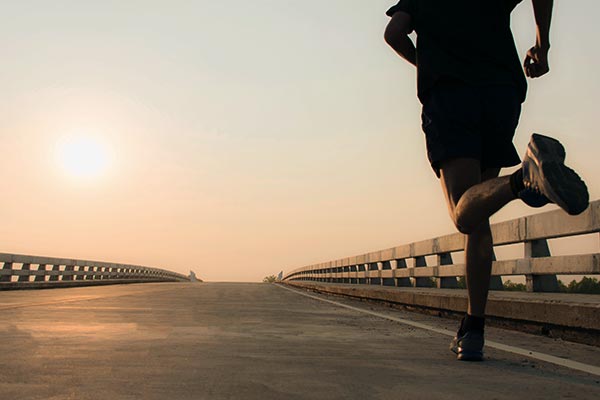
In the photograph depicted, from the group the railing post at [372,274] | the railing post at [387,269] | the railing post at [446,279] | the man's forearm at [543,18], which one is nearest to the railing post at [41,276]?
the railing post at [372,274]

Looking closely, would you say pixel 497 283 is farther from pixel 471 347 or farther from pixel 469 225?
pixel 469 225

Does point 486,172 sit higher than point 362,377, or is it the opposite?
point 486,172

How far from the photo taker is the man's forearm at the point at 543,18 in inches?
179

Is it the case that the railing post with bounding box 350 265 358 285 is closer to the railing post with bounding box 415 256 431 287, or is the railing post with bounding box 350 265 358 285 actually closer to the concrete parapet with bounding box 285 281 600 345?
the railing post with bounding box 415 256 431 287

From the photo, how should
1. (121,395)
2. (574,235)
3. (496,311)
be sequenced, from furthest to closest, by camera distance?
(496,311) < (574,235) < (121,395)

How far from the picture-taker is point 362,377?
3.89 metres

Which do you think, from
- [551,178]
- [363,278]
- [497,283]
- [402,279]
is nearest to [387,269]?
[402,279]

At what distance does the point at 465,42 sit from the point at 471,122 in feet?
1.76

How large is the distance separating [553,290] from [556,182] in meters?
4.43

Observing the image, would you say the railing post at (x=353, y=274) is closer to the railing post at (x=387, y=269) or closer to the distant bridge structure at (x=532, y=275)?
the railing post at (x=387, y=269)

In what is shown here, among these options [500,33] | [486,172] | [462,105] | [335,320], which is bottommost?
[335,320]

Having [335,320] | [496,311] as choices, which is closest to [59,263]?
[335,320]

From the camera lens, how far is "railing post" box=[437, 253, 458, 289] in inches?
455

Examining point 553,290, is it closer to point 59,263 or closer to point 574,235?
point 574,235
